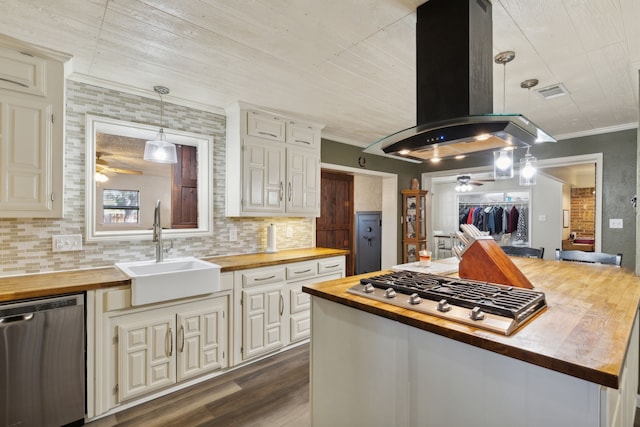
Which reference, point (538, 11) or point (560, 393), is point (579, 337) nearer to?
point (560, 393)

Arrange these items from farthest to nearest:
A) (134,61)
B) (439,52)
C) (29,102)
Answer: (134,61) < (29,102) < (439,52)

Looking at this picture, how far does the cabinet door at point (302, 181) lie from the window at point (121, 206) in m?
1.60

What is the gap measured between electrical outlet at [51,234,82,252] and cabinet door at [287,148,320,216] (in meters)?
1.76

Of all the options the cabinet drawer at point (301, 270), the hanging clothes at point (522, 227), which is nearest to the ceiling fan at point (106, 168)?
the cabinet drawer at point (301, 270)

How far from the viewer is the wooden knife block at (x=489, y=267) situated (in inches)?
64.2

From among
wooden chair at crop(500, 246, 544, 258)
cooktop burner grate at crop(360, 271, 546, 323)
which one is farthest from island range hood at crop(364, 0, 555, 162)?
wooden chair at crop(500, 246, 544, 258)

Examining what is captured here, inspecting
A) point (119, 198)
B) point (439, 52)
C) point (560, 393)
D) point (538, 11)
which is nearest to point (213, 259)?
point (119, 198)

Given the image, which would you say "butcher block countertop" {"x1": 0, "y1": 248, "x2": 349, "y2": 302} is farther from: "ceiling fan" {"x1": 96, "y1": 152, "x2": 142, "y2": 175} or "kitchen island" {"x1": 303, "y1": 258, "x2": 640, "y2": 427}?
"kitchen island" {"x1": 303, "y1": 258, "x2": 640, "y2": 427}

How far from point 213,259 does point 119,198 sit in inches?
47.2

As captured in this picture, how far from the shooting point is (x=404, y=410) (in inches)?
50.3

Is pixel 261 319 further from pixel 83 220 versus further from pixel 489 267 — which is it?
pixel 489 267

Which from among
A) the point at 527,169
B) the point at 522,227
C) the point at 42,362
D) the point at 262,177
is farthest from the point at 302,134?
the point at 522,227

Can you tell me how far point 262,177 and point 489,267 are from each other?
2106 millimetres

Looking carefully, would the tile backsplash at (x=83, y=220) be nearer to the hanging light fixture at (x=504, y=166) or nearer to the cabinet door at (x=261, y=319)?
the cabinet door at (x=261, y=319)
